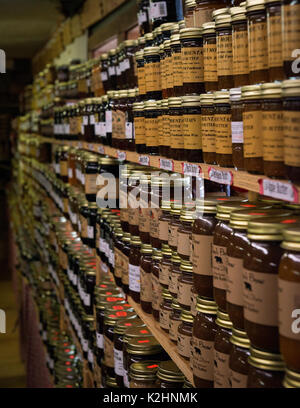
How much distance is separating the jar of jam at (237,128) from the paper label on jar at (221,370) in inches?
16.9

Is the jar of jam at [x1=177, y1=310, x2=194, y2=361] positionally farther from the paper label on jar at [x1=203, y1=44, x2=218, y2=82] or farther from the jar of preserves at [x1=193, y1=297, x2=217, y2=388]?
the paper label on jar at [x1=203, y1=44, x2=218, y2=82]

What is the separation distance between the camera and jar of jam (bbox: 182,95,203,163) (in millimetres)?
1563

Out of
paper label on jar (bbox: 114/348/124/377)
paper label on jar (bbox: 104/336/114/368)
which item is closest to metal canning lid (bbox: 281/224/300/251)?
paper label on jar (bbox: 114/348/124/377)

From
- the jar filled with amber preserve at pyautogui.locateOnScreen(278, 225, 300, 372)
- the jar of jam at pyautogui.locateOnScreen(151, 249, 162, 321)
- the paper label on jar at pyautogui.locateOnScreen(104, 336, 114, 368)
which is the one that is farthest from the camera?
the paper label on jar at pyautogui.locateOnScreen(104, 336, 114, 368)

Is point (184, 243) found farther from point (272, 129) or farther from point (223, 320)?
point (272, 129)

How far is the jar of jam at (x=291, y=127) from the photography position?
3.33 feet

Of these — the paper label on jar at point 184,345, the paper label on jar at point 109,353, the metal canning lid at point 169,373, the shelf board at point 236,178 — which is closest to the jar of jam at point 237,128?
the shelf board at point 236,178

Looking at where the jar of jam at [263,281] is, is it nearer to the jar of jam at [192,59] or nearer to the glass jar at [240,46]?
the glass jar at [240,46]

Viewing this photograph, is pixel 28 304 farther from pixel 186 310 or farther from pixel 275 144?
pixel 275 144

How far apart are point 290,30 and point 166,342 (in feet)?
3.59

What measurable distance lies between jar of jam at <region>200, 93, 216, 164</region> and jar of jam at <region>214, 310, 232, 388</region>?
0.38 metres

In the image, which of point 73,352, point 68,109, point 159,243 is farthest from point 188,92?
point 73,352

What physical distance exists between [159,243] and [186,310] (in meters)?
0.32

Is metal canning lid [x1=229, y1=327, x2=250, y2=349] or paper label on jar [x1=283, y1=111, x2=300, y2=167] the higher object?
paper label on jar [x1=283, y1=111, x2=300, y2=167]
